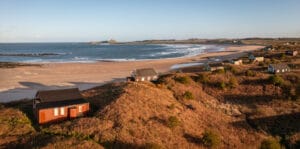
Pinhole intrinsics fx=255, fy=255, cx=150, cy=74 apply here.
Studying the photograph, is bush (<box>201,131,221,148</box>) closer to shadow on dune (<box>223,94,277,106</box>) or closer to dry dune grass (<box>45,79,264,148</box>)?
dry dune grass (<box>45,79,264,148</box>)

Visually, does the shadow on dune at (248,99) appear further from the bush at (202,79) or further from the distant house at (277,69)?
the distant house at (277,69)

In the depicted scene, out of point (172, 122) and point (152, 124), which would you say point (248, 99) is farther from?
point (152, 124)

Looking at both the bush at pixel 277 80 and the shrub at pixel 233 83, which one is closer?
the bush at pixel 277 80

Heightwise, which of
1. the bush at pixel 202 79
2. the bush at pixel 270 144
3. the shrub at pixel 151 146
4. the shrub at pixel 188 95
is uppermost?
the bush at pixel 202 79

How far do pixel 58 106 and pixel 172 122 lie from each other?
1100 centimetres

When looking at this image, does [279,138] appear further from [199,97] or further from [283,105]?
[199,97]

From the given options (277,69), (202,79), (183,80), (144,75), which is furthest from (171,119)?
(277,69)

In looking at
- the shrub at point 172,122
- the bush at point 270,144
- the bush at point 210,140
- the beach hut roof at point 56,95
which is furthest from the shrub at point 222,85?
the beach hut roof at point 56,95

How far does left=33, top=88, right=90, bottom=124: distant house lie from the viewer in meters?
23.7

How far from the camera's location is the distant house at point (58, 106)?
23.7 metres

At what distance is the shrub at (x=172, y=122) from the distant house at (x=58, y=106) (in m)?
8.37

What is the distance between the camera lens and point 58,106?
963 inches

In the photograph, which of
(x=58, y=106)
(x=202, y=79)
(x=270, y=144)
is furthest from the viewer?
(x=202, y=79)

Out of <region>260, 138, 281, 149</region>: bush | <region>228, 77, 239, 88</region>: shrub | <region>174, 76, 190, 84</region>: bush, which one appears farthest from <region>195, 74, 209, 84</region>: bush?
<region>260, 138, 281, 149</region>: bush
